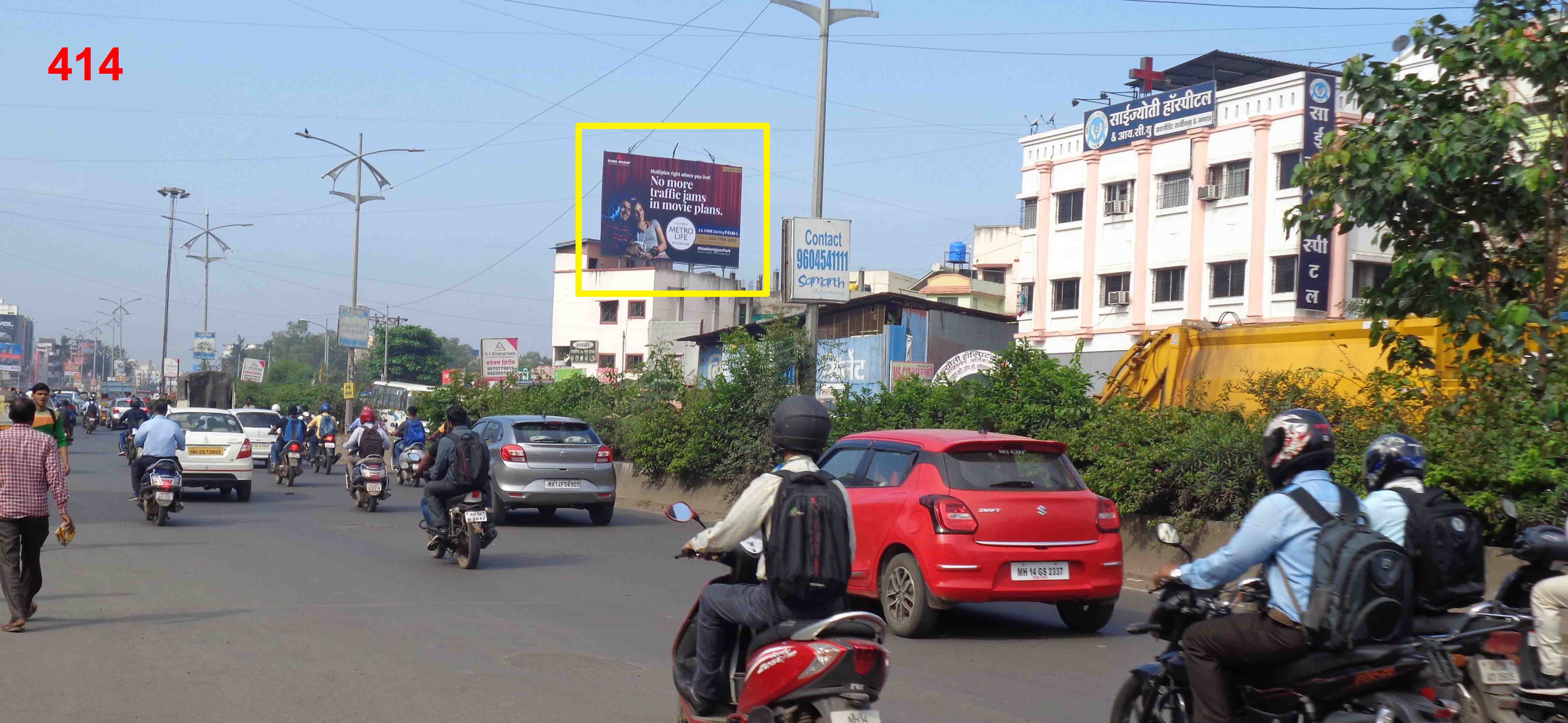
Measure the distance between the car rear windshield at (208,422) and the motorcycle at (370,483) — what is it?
106 inches

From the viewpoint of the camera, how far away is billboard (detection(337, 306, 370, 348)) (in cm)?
4250

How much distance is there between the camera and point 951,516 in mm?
9133

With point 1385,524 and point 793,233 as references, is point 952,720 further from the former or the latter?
point 793,233

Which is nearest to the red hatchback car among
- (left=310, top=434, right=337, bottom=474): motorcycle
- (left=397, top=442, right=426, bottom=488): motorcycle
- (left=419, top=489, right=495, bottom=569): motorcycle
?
(left=419, top=489, right=495, bottom=569): motorcycle

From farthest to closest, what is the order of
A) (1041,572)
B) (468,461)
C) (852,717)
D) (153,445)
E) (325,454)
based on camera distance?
1. (325,454)
2. (153,445)
3. (468,461)
4. (1041,572)
5. (852,717)

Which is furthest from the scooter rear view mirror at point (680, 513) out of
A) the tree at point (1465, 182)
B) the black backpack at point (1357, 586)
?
the tree at point (1465, 182)

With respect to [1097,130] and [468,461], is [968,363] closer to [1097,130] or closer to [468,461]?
[468,461]

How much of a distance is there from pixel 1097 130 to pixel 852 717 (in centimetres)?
3924

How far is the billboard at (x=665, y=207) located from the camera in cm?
5453

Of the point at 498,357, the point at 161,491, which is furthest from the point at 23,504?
the point at 498,357

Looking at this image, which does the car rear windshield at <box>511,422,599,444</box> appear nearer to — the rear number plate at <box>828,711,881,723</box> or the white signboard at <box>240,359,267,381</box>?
the rear number plate at <box>828,711,881,723</box>

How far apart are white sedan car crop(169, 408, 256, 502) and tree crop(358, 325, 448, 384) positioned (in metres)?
66.5

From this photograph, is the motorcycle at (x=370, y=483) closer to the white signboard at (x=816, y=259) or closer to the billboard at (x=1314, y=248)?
the white signboard at (x=816, y=259)

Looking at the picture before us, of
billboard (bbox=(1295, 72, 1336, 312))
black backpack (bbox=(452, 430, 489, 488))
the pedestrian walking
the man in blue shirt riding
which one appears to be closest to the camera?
the man in blue shirt riding
